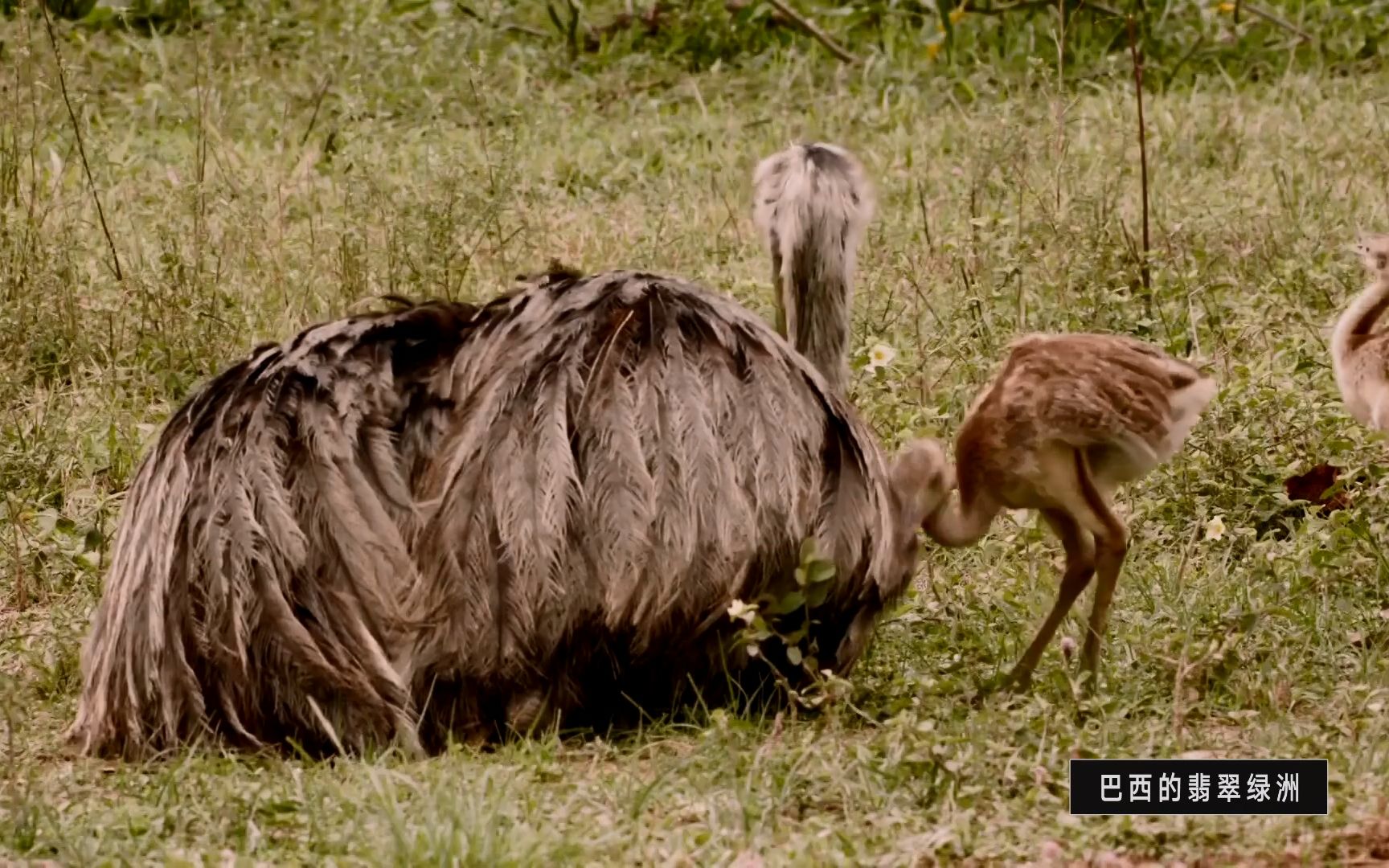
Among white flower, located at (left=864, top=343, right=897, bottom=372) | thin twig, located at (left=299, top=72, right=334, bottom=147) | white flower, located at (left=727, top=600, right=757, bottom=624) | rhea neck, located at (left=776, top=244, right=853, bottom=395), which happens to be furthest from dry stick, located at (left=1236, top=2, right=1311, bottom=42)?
white flower, located at (left=727, top=600, right=757, bottom=624)

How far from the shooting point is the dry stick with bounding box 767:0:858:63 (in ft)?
31.9

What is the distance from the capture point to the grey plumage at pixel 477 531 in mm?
4293

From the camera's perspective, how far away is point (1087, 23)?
9.73m

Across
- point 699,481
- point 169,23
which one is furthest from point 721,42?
point 699,481

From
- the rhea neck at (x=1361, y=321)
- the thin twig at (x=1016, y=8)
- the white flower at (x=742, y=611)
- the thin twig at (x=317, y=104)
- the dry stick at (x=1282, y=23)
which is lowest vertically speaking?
the white flower at (x=742, y=611)

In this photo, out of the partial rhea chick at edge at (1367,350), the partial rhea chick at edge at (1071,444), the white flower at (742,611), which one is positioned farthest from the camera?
the partial rhea chick at edge at (1367,350)

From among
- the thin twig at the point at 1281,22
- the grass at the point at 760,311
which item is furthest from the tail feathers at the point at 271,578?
the thin twig at the point at 1281,22

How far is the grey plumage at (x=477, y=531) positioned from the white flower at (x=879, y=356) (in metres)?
1.44

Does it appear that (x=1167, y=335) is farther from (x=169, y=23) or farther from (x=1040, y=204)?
(x=169, y=23)

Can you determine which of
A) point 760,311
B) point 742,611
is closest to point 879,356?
point 760,311

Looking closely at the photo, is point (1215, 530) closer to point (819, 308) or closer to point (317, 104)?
point (819, 308)

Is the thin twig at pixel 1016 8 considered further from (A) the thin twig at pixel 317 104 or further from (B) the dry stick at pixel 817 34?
(A) the thin twig at pixel 317 104

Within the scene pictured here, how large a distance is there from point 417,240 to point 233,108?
252cm
